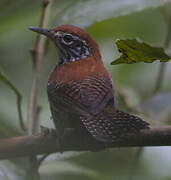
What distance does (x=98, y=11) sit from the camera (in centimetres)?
366

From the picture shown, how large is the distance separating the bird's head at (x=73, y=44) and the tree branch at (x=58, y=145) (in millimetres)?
1163

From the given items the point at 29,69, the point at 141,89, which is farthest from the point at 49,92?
the point at 29,69

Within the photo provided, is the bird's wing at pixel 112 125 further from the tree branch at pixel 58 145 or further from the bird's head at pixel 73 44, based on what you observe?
the bird's head at pixel 73 44

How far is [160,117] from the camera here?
13.3ft

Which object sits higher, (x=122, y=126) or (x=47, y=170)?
(x=122, y=126)

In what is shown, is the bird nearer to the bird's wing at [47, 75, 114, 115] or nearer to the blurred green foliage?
the bird's wing at [47, 75, 114, 115]

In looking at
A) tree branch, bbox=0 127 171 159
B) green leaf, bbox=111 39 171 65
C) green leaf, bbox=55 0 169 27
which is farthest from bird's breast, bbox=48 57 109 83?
green leaf, bbox=111 39 171 65

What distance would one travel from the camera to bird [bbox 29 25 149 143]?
300 cm

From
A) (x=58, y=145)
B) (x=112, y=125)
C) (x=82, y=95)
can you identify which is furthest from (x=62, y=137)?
(x=82, y=95)

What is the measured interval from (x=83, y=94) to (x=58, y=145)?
19.3 inches

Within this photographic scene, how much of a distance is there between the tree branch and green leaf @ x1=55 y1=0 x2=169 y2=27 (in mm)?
809

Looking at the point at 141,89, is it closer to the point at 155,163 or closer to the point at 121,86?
the point at 121,86

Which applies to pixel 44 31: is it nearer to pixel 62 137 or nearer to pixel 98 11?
pixel 98 11

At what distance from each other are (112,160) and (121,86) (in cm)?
82
